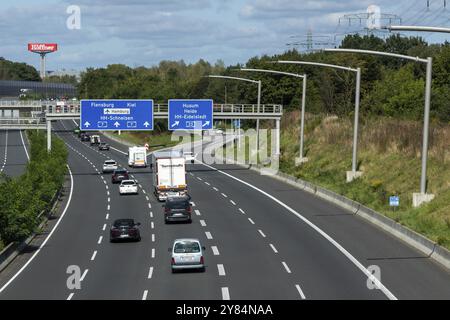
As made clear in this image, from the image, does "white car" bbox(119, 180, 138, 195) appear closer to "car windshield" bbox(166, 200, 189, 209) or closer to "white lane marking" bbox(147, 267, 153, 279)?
"car windshield" bbox(166, 200, 189, 209)

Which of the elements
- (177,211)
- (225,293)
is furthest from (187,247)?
(177,211)

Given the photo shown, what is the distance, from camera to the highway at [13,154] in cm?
11225

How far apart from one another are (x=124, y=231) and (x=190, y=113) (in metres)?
39.7

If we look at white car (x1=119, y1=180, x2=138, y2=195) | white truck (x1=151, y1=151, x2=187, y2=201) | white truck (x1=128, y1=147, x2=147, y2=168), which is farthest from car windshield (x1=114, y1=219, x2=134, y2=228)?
white truck (x1=128, y1=147, x2=147, y2=168)

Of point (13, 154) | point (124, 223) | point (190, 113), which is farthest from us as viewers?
point (13, 154)

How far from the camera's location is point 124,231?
49156 millimetres

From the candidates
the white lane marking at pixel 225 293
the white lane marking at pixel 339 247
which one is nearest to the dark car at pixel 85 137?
the white lane marking at pixel 339 247

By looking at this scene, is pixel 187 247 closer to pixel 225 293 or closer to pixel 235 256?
pixel 235 256

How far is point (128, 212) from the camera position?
2486 inches

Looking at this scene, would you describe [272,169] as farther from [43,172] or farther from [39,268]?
[39,268]

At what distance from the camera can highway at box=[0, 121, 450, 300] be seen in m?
34.8

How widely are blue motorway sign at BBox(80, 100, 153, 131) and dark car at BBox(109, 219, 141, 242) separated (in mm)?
36340

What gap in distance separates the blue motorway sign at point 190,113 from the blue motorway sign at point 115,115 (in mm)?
2481
